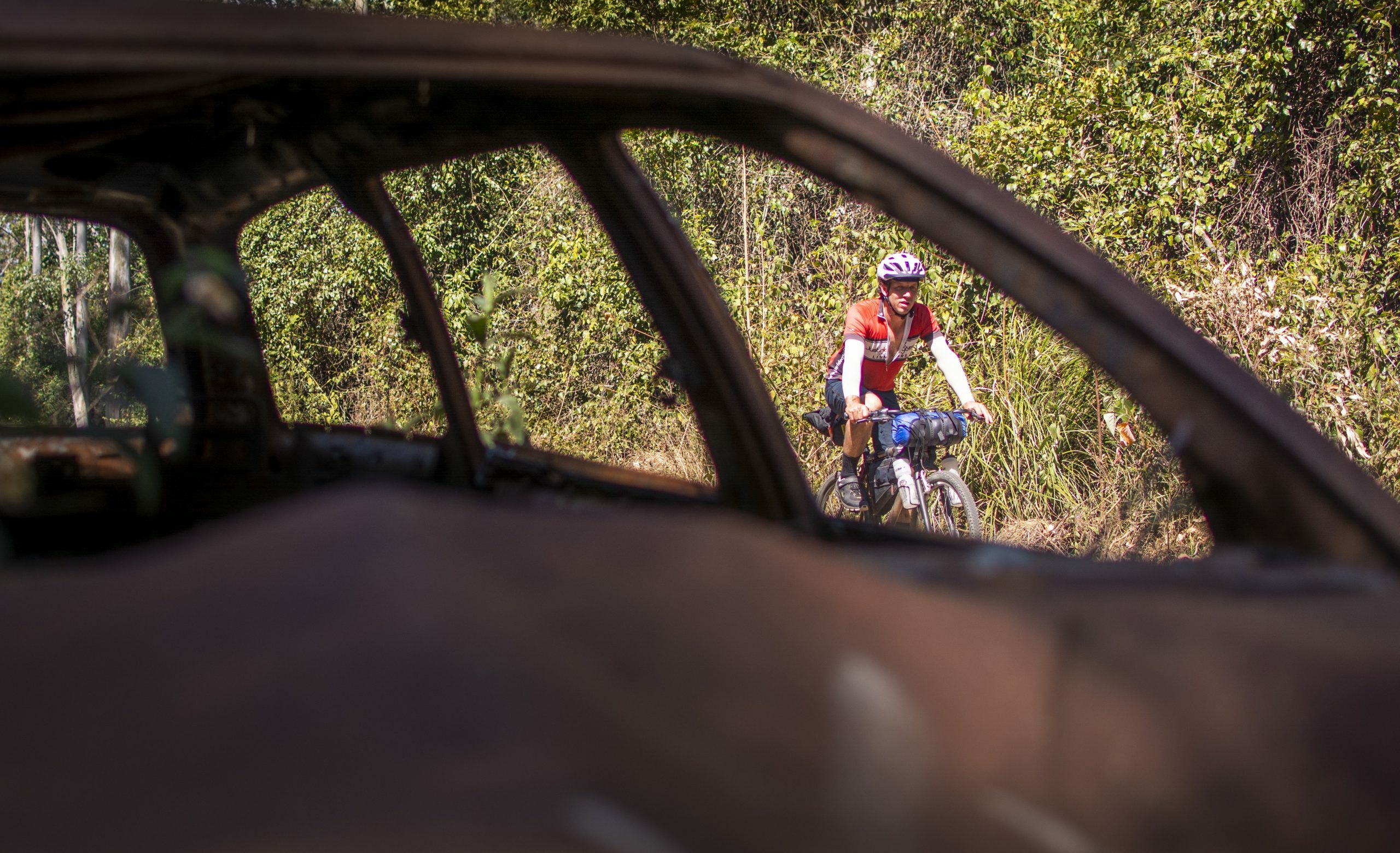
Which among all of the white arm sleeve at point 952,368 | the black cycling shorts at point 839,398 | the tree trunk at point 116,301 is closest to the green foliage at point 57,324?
the tree trunk at point 116,301

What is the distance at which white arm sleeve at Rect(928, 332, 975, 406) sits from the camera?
6.43m

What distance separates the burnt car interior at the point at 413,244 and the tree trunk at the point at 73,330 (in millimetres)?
184

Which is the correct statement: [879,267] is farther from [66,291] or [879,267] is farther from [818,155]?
[818,155]

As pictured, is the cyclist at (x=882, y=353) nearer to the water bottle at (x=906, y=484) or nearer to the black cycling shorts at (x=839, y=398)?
the black cycling shorts at (x=839, y=398)

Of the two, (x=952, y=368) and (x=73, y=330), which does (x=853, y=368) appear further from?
(x=73, y=330)

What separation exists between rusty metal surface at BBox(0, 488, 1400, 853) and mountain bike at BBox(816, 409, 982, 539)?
5582mm

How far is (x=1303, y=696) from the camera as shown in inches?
38.7

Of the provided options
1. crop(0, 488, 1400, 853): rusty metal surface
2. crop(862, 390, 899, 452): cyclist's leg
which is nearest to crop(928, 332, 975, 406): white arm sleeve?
crop(862, 390, 899, 452): cyclist's leg

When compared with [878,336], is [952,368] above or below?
below

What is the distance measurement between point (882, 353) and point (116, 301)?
4972mm

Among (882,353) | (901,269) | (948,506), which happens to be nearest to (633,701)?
(901,269)

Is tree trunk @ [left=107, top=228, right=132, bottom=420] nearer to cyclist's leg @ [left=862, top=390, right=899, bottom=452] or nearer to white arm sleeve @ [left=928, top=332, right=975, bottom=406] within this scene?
cyclist's leg @ [left=862, top=390, right=899, bottom=452]

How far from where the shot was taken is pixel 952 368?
651 centimetres

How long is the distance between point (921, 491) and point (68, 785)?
6.22 m
